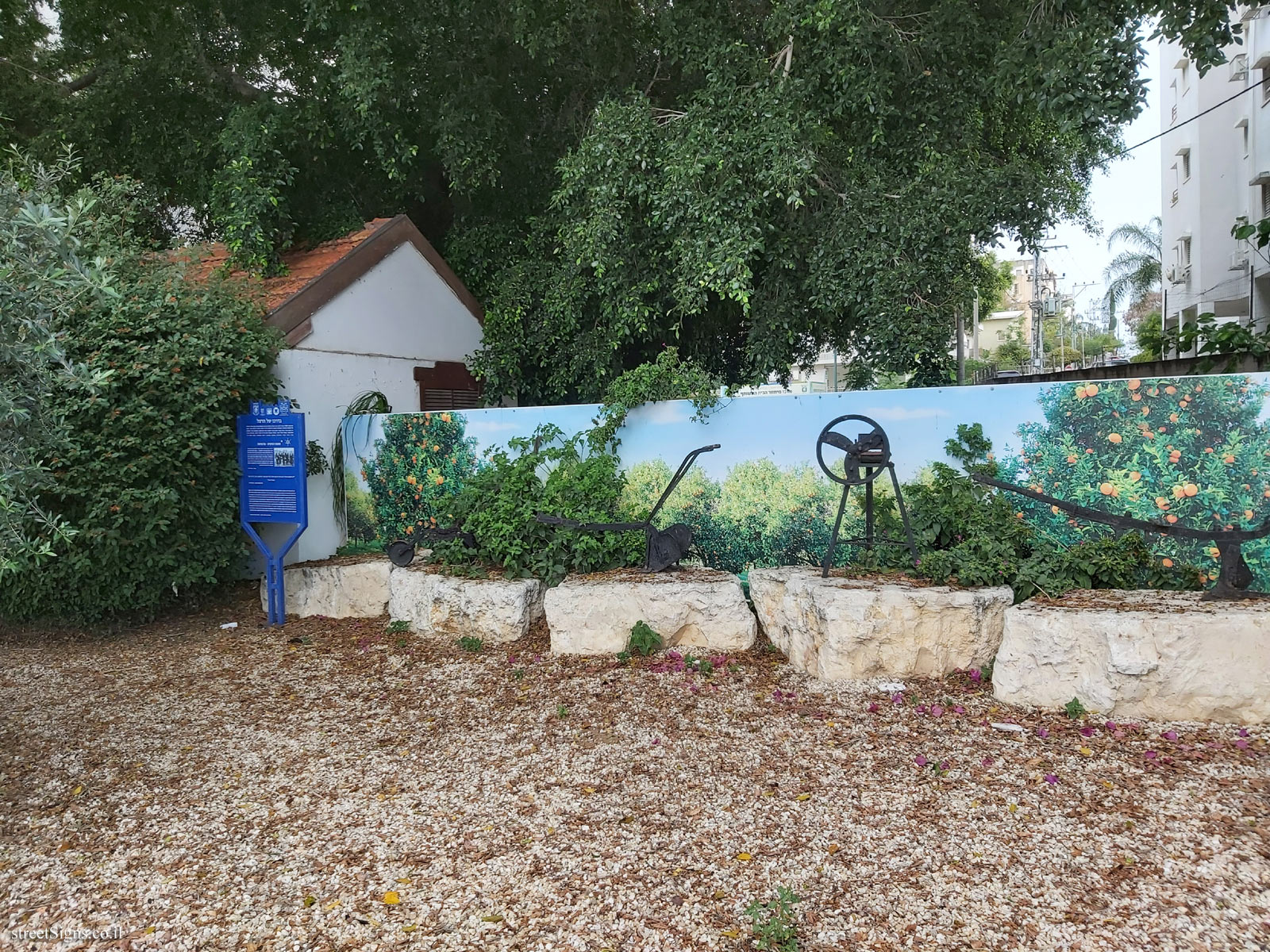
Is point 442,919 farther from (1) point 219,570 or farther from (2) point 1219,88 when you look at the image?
(2) point 1219,88

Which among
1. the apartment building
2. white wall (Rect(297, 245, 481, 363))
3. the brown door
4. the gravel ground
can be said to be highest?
the apartment building

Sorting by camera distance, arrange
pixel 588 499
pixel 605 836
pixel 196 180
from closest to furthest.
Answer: pixel 605 836 → pixel 588 499 → pixel 196 180

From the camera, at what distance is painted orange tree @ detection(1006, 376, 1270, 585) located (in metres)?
5.29

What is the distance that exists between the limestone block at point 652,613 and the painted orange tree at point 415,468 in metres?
2.16

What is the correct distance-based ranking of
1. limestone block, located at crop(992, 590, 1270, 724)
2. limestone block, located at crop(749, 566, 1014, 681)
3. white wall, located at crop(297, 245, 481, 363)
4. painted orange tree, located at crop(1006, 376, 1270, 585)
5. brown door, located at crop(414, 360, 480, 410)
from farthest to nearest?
brown door, located at crop(414, 360, 480, 410)
white wall, located at crop(297, 245, 481, 363)
painted orange tree, located at crop(1006, 376, 1270, 585)
limestone block, located at crop(749, 566, 1014, 681)
limestone block, located at crop(992, 590, 1270, 724)

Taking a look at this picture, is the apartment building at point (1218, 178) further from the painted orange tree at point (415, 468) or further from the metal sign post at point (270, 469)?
the metal sign post at point (270, 469)

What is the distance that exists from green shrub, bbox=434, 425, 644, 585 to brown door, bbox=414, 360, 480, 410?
3.03m

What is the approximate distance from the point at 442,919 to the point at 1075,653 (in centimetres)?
361

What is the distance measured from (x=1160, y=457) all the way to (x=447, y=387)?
7829 millimetres

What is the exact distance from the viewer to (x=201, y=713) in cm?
529

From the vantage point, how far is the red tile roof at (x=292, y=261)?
8312 mm

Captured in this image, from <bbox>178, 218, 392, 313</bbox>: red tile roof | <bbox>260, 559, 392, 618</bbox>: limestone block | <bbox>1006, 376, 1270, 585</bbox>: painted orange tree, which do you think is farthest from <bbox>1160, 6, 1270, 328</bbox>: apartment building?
<bbox>260, 559, 392, 618</bbox>: limestone block

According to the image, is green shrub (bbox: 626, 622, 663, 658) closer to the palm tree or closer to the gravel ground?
the gravel ground

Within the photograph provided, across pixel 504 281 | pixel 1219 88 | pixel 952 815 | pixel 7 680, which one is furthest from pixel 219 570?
pixel 1219 88
